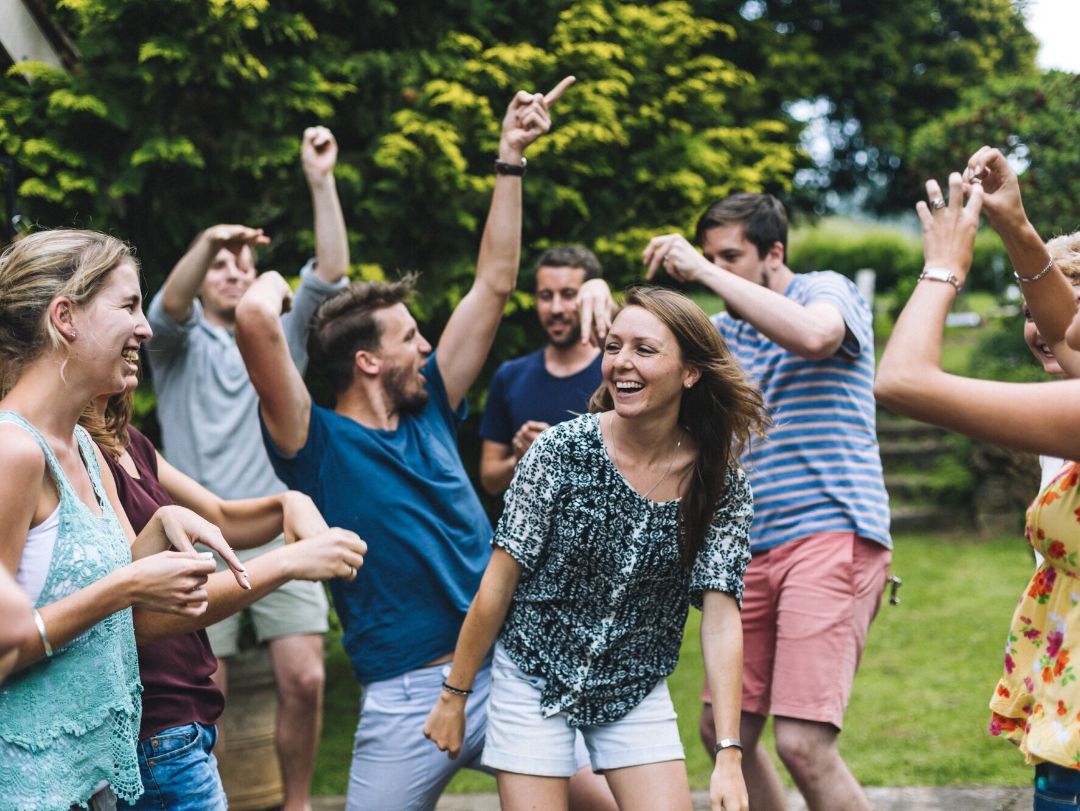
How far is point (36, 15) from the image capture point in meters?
5.29

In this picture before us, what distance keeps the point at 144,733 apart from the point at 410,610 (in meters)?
1.00

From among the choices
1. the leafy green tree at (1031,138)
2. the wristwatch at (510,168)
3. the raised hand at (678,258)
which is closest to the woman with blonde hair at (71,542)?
the wristwatch at (510,168)

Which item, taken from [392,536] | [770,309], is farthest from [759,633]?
[392,536]

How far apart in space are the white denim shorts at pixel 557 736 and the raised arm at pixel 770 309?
117cm

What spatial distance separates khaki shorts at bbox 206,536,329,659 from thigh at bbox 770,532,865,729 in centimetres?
195

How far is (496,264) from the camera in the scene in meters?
3.66

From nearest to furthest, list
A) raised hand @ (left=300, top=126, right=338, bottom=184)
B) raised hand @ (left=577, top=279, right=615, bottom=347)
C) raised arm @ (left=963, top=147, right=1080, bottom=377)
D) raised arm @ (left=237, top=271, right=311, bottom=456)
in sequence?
raised arm @ (left=963, top=147, right=1080, bottom=377) → raised arm @ (left=237, top=271, right=311, bottom=456) → raised hand @ (left=577, top=279, right=615, bottom=347) → raised hand @ (left=300, top=126, right=338, bottom=184)

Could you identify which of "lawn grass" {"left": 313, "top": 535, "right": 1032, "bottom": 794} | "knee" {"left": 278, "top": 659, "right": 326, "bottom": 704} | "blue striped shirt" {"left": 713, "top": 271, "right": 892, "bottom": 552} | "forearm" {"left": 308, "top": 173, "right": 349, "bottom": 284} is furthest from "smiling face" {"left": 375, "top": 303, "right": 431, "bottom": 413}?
"lawn grass" {"left": 313, "top": 535, "right": 1032, "bottom": 794}

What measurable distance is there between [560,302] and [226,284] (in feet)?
4.66

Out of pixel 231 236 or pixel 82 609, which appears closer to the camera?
pixel 82 609

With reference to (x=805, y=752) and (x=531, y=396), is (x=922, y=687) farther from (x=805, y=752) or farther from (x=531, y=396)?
(x=531, y=396)

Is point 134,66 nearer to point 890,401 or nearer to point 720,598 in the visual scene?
point 720,598

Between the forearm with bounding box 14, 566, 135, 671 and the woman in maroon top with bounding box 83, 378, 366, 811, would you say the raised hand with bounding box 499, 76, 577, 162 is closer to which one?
the woman in maroon top with bounding box 83, 378, 366, 811

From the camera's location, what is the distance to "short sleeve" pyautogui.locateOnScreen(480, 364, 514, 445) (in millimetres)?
4562
